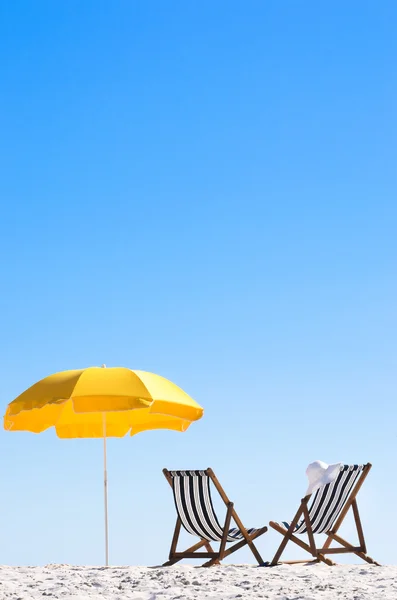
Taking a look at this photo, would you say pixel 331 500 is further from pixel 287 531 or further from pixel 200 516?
pixel 200 516

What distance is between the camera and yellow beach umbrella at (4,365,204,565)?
28.3 ft

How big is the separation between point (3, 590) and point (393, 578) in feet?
10.7

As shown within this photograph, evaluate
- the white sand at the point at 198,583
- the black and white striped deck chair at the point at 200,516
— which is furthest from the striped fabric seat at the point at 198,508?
the white sand at the point at 198,583

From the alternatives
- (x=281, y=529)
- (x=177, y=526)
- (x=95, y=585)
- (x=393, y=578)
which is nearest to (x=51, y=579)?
(x=95, y=585)

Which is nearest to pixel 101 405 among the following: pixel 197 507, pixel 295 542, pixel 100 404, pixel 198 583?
pixel 100 404

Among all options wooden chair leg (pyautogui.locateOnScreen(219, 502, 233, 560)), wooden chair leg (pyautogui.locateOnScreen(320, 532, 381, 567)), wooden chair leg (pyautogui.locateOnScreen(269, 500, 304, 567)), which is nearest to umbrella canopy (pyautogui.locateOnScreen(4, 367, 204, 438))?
wooden chair leg (pyautogui.locateOnScreen(219, 502, 233, 560))

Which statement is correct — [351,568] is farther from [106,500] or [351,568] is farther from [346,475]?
[106,500]

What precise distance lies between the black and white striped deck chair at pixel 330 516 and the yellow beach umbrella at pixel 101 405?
1610mm

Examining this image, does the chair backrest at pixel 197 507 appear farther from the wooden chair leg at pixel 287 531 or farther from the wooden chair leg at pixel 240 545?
the wooden chair leg at pixel 287 531

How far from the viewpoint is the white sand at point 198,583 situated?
677cm

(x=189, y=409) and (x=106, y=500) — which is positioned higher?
(x=189, y=409)

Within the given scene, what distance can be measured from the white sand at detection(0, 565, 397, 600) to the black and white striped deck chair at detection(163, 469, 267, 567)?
0.45m

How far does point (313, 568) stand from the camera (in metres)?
8.12

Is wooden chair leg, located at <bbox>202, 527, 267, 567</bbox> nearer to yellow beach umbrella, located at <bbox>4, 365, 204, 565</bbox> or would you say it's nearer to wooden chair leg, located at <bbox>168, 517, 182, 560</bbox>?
wooden chair leg, located at <bbox>168, 517, 182, 560</bbox>
